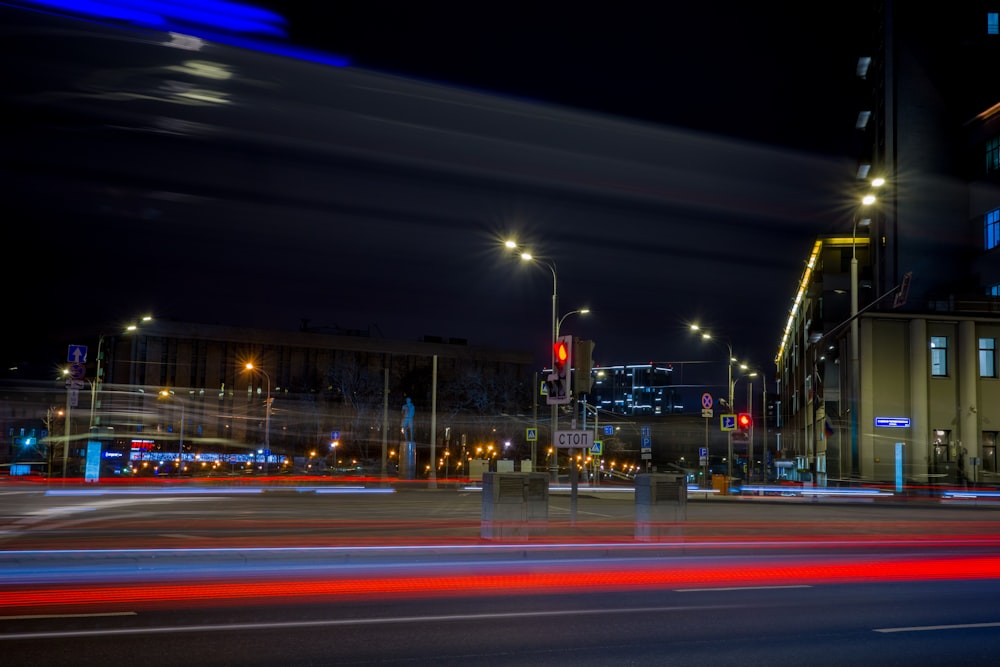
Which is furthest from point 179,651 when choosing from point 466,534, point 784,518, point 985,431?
point 985,431

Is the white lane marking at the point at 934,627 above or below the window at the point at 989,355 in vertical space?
below

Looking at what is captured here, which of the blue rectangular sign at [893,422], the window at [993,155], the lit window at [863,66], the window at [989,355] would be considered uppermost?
the lit window at [863,66]

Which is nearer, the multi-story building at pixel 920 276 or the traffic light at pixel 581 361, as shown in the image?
the traffic light at pixel 581 361

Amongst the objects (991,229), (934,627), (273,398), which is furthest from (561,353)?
(273,398)

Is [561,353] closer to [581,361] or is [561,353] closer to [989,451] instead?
[581,361]

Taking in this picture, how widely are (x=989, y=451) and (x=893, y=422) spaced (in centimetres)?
617

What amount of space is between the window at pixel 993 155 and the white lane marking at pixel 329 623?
54.2 meters

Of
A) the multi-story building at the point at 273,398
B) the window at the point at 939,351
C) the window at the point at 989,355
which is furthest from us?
the multi-story building at the point at 273,398

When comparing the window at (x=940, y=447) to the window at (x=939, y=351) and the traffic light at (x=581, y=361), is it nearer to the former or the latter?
the window at (x=939, y=351)

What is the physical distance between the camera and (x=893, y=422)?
5006cm

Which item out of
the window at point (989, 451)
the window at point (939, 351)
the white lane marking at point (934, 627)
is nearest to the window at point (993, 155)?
the window at point (939, 351)

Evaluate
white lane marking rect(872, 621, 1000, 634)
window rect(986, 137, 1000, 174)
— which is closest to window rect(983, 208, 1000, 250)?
window rect(986, 137, 1000, 174)

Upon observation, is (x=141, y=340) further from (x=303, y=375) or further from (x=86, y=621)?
(x=86, y=621)

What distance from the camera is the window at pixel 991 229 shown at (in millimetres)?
56625
